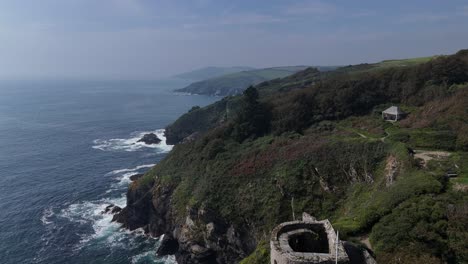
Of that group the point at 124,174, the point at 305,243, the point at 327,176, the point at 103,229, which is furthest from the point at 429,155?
the point at 124,174

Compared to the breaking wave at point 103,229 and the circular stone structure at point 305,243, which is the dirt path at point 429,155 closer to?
the circular stone structure at point 305,243

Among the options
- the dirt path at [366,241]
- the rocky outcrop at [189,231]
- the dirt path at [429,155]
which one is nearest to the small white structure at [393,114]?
the dirt path at [429,155]

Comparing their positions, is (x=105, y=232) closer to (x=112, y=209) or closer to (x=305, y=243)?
(x=112, y=209)

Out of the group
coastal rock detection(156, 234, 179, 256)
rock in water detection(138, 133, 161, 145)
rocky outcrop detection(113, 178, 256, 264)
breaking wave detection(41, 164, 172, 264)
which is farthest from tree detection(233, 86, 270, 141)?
rock in water detection(138, 133, 161, 145)

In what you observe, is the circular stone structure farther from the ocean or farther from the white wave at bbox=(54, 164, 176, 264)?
the ocean

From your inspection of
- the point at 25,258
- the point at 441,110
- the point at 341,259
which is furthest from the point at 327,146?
the point at 25,258

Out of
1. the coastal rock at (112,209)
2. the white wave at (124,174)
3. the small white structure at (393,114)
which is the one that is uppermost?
the small white structure at (393,114)
